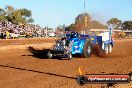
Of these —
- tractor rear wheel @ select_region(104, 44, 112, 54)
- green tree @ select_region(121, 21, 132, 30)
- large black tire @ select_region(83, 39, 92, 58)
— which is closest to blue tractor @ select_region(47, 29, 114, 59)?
large black tire @ select_region(83, 39, 92, 58)

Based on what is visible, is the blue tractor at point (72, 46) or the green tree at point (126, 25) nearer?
the blue tractor at point (72, 46)

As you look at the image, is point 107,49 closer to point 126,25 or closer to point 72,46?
point 72,46

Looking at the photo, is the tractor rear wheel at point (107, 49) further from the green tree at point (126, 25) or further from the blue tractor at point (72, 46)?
the green tree at point (126, 25)

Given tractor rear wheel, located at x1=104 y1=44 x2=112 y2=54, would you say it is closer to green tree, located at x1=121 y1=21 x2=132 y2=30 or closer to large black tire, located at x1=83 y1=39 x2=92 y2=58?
large black tire, located at x1=83 y1=39 x2=92 y2=58

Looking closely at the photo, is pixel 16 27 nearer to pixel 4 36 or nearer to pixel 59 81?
pixel 4 36

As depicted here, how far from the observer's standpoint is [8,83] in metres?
9.48

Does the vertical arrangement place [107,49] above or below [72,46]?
below

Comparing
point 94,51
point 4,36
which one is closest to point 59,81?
point 94,51

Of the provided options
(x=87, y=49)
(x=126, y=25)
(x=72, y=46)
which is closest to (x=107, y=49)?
(x=87, y=49)

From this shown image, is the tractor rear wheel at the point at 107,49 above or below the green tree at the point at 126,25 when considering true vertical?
below

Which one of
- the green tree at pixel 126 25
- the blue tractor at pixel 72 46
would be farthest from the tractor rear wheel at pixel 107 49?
the green tree at pixel 126 25

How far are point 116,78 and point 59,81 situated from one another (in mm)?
6008

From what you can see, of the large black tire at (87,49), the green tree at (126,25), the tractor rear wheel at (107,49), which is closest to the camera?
the large black tire at (87,49)

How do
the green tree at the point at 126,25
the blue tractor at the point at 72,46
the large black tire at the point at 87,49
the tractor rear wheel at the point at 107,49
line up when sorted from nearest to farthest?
the blue tractor at the point at 72,46, the large black tire at the point at 87,49, the tractor rear wheel at the point at 107,49, the green tree at the point at 126,25
